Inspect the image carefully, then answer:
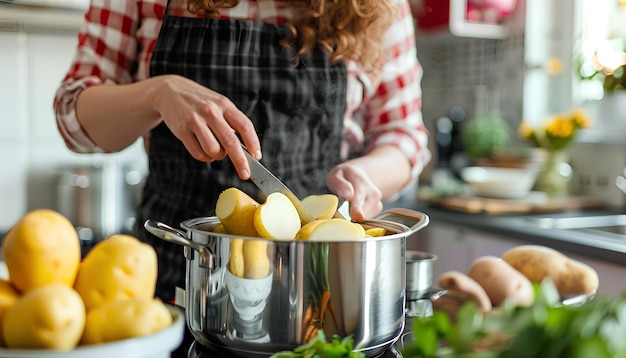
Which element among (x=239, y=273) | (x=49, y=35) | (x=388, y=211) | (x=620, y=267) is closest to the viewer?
(x=239, y=273)

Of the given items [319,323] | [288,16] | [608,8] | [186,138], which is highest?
[608,8]

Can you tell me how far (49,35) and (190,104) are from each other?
1675mm

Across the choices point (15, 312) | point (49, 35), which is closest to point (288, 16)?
point (15, 312)

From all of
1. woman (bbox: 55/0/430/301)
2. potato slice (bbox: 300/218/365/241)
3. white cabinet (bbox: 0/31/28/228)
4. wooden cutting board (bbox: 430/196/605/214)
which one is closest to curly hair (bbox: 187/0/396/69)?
woman (bbox: 55/0/430/301)

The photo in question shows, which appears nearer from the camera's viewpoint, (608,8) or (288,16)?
(288,16)

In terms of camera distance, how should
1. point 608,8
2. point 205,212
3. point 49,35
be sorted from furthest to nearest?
point 608,8
point 49,35
point 205,212

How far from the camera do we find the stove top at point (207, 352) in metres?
0.59

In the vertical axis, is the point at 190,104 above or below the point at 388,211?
above

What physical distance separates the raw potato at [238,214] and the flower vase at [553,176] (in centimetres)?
185

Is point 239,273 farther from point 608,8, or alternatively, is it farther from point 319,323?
point 608,8

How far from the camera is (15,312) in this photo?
1.33ft

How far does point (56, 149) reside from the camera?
2217mm

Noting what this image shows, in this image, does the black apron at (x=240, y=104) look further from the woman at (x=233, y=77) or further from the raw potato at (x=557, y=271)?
the raw potato at (x=557, y=271)

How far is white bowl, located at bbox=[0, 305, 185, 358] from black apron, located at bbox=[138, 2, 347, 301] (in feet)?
1.56
